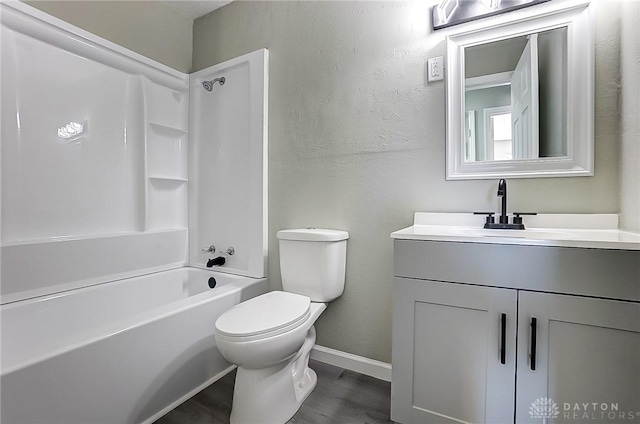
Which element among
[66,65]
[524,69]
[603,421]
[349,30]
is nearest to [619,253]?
[603,421]

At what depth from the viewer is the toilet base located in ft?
4.07

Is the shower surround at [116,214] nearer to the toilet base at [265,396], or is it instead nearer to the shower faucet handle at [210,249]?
the shower faucet handle at [210,249]

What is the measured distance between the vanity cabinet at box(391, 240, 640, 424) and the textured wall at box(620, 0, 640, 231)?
0.40 meters

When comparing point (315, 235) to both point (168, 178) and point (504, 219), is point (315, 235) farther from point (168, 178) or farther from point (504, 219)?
point (168, 178)

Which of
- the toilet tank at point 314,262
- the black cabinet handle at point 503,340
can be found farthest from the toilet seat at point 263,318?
the black cabinet handle at point 503,340

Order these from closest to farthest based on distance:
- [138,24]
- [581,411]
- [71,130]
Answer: [581,411], [71,130], [138,24]

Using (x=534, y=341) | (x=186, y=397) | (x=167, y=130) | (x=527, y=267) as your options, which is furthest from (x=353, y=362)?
→ (x=167, y=130)

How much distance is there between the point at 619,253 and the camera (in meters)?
0.86

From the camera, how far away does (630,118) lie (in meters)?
1.10

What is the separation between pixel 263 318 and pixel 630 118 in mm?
1677

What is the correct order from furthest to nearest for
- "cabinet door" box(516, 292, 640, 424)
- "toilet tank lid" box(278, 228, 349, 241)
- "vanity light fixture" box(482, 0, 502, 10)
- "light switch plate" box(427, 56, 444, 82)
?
"toilet tank lid" box(278, 228, 349, 241), "light switch plate" box(427, 56, 444, 82), "vanity light fixture" box(482, 0, 502, 10), "cabinet door" box(516, 292, 640, 424)

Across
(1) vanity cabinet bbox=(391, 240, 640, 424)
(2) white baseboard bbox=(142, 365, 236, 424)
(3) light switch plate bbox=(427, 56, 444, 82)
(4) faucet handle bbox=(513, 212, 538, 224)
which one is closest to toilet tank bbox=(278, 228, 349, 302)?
(1) vanity cabinet bbox=(391, 240, 640, 424)

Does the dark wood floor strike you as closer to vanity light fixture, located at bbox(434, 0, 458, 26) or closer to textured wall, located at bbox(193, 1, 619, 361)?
textured wall, located at bbox(193, 1, 619, 361)

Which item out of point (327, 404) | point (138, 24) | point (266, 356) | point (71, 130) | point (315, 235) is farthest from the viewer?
point (138, 24)
